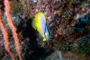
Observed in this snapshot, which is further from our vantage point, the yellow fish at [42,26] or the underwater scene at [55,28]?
the underwater scene at [55,28]

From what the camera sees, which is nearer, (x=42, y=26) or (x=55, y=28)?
(x=42, y=26)

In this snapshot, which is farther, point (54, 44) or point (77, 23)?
point (54, 44)

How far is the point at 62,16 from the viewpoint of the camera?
12.0 ft

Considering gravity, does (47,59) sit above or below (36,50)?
below

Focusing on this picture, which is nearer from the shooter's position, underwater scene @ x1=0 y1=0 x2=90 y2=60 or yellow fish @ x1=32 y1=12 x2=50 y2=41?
yellow fish @ x1=32 y1=12 x2=50 y2=41

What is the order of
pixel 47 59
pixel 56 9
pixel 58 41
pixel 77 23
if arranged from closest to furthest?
pixel 56 9, pixel 77 23, pixel 58 41, pixel 47 59

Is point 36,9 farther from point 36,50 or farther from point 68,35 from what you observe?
point 36,50

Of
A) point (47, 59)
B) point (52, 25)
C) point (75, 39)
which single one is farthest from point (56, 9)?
point (47, 59)

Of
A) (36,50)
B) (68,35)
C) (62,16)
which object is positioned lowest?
(36,50)

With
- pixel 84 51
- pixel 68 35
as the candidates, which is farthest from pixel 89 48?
pixel 68 35

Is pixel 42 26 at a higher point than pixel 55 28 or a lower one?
higher

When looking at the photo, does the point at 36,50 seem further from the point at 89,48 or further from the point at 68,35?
the point at 89,48

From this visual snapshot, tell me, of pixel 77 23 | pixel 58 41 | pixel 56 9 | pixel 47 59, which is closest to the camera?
pixel 56 9

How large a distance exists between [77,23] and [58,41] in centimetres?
113
